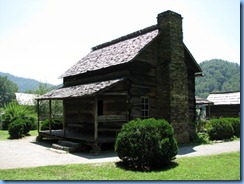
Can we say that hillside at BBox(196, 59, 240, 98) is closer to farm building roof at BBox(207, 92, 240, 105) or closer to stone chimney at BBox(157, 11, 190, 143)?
farm building roof at BBox(207, 92, 240, 105)

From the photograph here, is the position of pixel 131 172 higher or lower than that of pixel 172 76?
lower

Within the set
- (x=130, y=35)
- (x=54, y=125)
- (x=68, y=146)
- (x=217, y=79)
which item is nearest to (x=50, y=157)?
(x=68, y=146)

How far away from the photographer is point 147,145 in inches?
423

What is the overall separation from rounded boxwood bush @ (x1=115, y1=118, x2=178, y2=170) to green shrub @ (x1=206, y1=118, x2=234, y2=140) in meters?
8.63

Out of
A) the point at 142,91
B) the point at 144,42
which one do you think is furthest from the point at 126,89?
the point at 144,42

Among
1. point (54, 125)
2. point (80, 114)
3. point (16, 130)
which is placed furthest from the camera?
point (54, 125)

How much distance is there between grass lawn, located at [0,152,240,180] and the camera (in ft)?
29.7

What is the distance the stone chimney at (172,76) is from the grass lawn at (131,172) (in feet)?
19.2

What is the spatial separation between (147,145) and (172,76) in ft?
24.5

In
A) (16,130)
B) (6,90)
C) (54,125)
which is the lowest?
(16,130)

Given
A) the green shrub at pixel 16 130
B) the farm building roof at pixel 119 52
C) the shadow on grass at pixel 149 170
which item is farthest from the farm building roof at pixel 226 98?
the shadow on grass at pixel 149 170

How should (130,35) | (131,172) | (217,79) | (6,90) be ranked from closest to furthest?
(131,172), (130,35), (217,79), (6,90)

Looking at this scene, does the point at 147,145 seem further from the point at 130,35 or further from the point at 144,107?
the point at 130,35

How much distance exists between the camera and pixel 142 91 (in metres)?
17.1
